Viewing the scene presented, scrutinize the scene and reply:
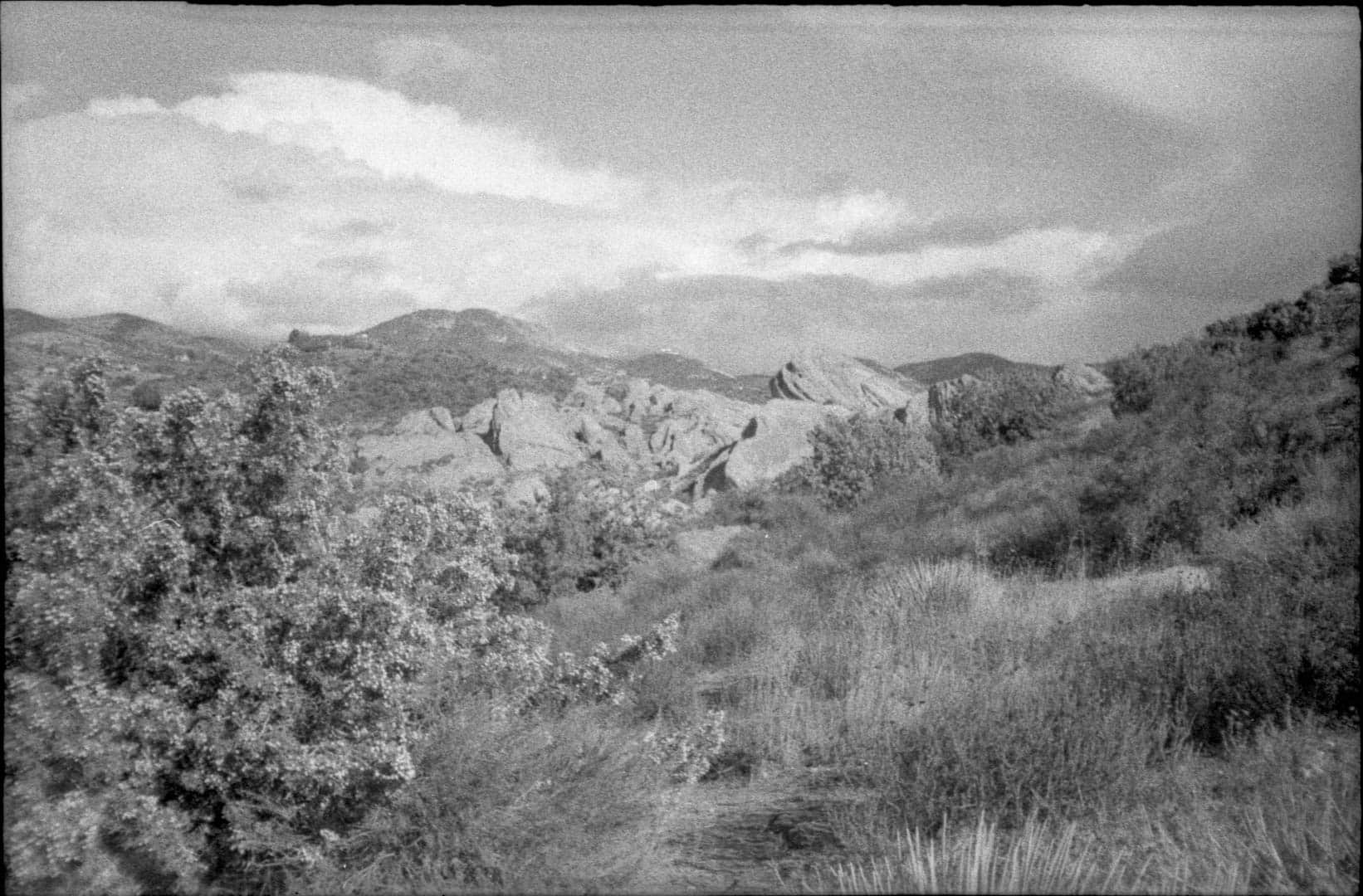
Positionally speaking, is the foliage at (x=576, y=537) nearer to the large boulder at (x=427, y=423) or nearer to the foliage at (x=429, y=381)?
the foliage at (x=429, y=381)

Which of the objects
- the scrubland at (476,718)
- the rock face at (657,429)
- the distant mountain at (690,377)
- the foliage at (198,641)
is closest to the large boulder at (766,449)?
the rock face at (657,429)

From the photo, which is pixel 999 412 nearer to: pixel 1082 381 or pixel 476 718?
pixel 1082 381

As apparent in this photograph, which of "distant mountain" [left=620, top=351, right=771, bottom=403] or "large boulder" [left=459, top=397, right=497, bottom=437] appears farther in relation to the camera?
"distant mountain" [left=620, top=351, right=771, bottom=403]

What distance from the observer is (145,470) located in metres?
5.14

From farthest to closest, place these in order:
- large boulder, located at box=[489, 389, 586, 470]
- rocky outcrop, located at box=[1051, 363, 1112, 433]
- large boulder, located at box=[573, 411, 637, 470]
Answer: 1. large boulder, located at box=[573, 411, 637, 470]
2. large boulder, located at box=[489, 389, 586, 470]
3. rocky outcrop, located at box=[1051, 363, 1112, 433]

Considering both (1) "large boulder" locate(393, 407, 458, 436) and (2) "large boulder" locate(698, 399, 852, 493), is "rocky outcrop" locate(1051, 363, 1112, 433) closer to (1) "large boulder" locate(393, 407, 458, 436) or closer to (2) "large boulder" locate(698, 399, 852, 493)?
(2) "large boulder" locate(698, 399, 852, 493)

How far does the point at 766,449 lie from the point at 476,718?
34.7 m

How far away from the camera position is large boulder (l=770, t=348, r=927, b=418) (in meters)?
60.4

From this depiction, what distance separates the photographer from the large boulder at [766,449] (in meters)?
37.1

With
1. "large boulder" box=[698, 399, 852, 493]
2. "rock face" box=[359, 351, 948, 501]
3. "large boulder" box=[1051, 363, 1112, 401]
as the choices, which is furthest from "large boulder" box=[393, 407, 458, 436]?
"large boulder" box=[1051, 363, 1112, 401]

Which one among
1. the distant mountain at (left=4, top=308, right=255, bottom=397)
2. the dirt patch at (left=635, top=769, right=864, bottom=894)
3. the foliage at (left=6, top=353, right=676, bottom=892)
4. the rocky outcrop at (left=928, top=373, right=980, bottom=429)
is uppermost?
the rocky outcrop at (left=928, top=373, right=980, bottom=429)

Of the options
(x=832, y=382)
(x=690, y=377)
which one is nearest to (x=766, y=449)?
(x=832, y=382)

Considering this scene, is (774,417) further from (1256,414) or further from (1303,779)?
(1303,779)

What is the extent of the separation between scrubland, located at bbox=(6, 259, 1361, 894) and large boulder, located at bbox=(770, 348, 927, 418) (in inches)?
2037
